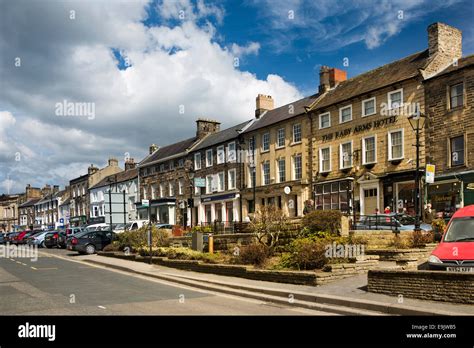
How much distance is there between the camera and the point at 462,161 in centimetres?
2469

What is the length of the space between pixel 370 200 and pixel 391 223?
388 inches

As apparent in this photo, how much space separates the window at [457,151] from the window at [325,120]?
31.8ft

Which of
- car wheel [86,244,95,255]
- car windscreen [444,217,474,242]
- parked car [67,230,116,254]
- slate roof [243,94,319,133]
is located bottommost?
car wheel [86,244,95,255]

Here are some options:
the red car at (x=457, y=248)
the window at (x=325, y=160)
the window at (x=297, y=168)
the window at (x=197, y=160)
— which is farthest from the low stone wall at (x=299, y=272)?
the window at (x=197, y=160)

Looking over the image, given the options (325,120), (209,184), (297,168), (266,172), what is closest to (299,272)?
(325,120)

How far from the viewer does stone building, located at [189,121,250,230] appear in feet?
142

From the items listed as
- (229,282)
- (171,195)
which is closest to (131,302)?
(229,282)

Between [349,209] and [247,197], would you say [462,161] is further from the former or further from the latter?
[247,197]

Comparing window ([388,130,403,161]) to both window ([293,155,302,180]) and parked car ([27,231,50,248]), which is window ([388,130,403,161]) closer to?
window ([293,155,302,180])

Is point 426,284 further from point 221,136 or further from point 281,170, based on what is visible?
point 221,136

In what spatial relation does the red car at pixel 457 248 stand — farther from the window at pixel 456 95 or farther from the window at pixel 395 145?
the window at pixel 395 145

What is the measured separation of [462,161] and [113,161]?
60.6 metres

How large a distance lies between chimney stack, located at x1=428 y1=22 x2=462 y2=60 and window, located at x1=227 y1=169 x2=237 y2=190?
69.9 ft

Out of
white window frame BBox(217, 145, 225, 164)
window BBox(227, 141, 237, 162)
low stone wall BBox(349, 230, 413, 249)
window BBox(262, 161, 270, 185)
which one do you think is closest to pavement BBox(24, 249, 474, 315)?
low stone wall BBox(349, 230, 413, 249)
